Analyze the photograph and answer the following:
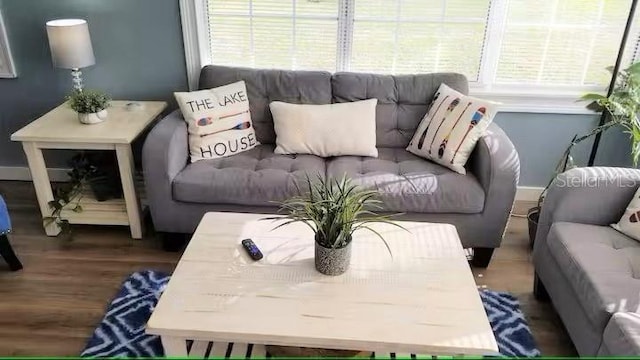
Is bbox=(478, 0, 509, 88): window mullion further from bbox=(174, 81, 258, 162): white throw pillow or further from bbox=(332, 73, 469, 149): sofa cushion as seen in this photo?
bbox=(174, 81, 258, 162): white throw pillow

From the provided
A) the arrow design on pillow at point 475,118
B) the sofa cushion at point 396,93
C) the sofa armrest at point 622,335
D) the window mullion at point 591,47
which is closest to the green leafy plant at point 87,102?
the sofa cushion at point 396,93

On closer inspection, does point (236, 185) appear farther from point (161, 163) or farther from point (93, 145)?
point (93, 145)

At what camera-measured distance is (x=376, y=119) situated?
8.59ft

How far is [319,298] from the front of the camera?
1526mm

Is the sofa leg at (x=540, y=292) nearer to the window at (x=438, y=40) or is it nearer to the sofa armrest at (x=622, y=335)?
the sofa armrest at (x=622, y=335)

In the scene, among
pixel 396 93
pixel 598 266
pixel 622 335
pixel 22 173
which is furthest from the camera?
pixel 22 173

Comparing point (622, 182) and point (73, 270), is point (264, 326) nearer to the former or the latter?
point (73, 270)

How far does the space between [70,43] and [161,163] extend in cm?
87

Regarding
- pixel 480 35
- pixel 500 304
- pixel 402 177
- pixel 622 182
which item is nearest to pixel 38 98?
pixel 402 177

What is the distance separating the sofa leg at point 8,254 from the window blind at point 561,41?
272cm

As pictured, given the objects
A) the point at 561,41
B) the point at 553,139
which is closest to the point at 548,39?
the point at 561,41

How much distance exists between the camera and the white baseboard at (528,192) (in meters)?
3.02

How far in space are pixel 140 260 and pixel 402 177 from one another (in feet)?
4.43

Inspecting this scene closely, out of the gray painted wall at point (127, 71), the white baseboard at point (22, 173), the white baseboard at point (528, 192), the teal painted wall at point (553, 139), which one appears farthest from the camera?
the white baseboard at point (22, 173)
